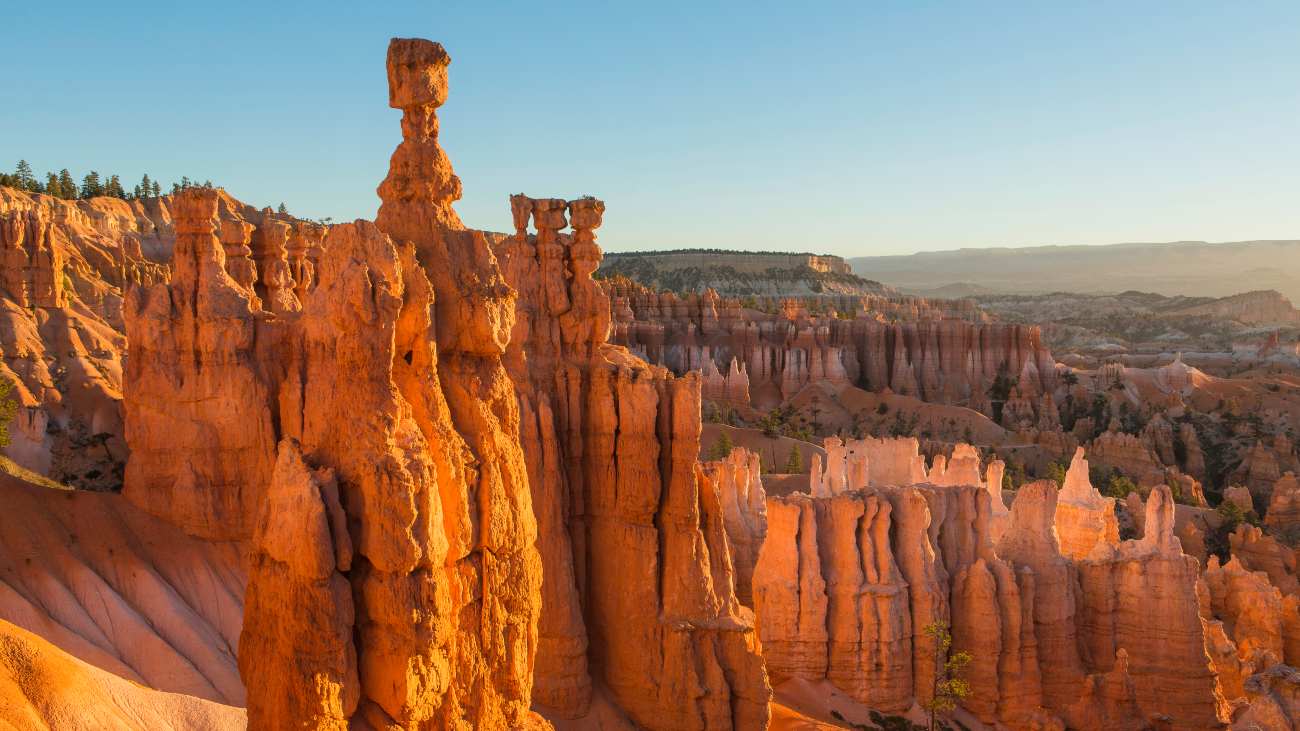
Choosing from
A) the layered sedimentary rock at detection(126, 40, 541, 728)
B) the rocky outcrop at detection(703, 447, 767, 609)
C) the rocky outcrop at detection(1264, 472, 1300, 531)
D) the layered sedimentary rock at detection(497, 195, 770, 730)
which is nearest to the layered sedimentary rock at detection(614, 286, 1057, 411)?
the rocky outcrop at detection(1264, 472, 1300, 531)

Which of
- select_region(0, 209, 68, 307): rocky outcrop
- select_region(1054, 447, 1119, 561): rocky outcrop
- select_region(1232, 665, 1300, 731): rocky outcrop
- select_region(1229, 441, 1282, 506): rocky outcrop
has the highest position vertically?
select_region(0, 209, 68, 307): rocky outcrop

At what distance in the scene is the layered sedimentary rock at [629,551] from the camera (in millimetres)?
12891

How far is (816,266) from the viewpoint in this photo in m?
169

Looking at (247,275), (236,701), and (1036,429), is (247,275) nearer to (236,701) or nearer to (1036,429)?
(236,701)

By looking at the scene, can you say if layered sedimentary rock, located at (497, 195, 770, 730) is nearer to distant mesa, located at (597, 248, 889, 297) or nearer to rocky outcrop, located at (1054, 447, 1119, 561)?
rocky outcrop, located at (1054, 447, 1119, 561)

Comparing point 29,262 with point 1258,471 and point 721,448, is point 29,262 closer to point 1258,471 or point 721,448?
point 721,448

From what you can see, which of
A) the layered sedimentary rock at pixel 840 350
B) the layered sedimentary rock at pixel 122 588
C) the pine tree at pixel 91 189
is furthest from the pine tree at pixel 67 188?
the layered sedimentary rock at pixel 122 588

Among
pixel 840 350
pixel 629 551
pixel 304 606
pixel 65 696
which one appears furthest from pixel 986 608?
pixel 840 350

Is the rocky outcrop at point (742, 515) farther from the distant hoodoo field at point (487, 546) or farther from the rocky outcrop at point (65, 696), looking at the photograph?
the rocky outcrop at point (65, 696)

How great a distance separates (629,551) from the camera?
13398 millimetres

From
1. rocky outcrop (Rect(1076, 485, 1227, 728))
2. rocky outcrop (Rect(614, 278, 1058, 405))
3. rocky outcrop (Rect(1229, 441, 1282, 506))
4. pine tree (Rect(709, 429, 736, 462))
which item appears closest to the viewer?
rocky outcrop (Rect(1076, 485, 1227, 728))

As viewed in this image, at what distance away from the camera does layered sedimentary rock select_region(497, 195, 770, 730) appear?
12891 millimetres

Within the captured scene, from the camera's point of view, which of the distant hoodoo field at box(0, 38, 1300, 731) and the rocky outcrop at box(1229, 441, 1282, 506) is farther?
the rocky outcrop at box(1229, 441, 1282, 506)

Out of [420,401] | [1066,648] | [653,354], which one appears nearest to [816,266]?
[653,354]
